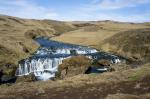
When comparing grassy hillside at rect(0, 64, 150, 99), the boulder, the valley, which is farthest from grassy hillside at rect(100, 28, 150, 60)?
grassy hillside at rect(0, 64, 150, 99)

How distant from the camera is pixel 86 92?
3023 centimetres

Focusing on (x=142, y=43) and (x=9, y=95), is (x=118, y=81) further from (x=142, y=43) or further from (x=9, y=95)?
(x=142, y=43)

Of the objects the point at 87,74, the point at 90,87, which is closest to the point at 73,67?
the point at 87,74

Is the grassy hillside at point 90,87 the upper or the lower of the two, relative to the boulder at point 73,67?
upper

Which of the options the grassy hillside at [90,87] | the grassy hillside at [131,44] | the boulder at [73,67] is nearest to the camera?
the grassy hillside at [90,87]

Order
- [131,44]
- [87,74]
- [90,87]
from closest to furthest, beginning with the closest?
[90,87] < [87,74] < [131,44]

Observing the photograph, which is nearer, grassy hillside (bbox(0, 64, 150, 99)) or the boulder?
grassy hillside (bbox(0, 64, 150, 99))

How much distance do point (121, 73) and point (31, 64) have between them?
87.0ft

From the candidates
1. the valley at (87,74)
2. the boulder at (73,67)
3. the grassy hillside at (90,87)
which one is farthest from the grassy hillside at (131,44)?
the grassy hillside at (90,87)

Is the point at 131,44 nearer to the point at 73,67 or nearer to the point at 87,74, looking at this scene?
the point at 73,67

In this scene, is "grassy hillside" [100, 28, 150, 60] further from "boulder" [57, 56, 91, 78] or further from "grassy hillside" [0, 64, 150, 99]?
"grassy hillside" [0, 64, 150, 99]

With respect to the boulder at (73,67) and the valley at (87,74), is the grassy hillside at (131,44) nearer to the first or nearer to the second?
the valley at (87,74)

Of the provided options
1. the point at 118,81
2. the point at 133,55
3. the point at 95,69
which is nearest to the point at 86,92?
the point at 118,81

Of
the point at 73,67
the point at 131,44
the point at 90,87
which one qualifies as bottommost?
the point at 131,44
